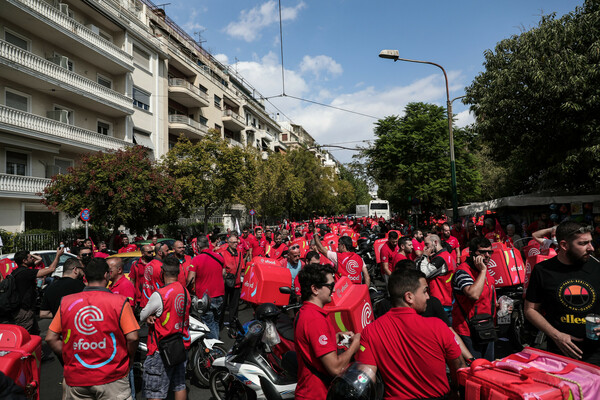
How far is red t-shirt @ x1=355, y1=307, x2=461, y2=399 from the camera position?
229cm

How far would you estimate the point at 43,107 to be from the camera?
2009 centimetres

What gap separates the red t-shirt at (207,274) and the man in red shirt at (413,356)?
4.15 m

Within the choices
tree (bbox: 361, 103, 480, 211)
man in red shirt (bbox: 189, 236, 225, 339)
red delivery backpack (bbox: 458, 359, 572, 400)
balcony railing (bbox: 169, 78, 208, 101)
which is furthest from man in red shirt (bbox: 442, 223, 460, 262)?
balcony railing (bbox: 169, 78, 208, 101)

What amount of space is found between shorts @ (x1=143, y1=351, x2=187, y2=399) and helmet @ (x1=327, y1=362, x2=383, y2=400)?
7.73 ft

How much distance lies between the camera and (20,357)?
9.84ft

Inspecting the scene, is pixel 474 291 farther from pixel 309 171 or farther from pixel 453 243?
pixel 309 171

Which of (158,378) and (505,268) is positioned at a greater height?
(505,268)

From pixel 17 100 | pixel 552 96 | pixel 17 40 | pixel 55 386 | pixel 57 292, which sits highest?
pixel 17 40

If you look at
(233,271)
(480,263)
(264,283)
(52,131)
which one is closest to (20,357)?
(264,283)

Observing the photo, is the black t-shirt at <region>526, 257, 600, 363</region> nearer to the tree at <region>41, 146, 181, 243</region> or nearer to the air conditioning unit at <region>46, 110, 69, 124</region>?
the tree at <region>41, 146, 181, 243</region>

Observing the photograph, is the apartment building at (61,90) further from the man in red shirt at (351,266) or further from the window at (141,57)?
the man in red shirt at (351,266)

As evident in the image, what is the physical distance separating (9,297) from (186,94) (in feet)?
93.0

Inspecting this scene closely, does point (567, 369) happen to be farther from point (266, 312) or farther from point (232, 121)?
point (232, 121)

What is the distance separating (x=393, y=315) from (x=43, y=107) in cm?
2289
